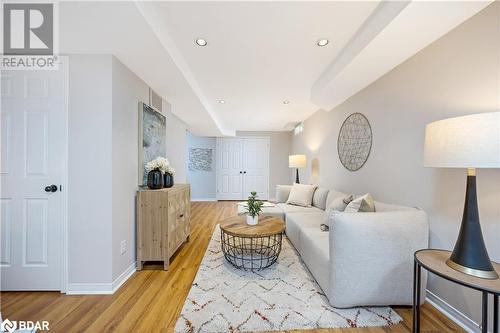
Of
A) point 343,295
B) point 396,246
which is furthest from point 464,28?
point 343,295

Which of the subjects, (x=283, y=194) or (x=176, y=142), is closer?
(x=176, y=142)

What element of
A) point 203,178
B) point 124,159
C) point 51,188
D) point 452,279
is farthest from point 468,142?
point 203,178

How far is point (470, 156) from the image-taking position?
1067 millimetres

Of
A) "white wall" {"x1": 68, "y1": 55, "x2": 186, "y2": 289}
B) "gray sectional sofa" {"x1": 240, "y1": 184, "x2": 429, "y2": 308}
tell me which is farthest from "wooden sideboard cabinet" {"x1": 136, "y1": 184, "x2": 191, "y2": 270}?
"gray sectional sofa" {"x1": 240, "y1": 184, "x2": 429, "y2": 308}

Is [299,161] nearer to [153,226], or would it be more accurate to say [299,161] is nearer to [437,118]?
[437,118]

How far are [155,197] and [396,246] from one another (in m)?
2.32

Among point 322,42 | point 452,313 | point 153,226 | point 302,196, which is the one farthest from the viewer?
point 302,196

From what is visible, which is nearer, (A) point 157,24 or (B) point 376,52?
(A) point 157,24

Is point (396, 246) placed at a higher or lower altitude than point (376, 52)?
lower

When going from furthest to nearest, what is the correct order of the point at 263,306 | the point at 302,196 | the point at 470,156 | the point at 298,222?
the point at 302,196
the point at 298,222
the point at 263,306
the point at 470,156

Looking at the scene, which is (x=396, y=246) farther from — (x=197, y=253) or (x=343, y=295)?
(x=197, y=253)

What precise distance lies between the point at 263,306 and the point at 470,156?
168 centimetres

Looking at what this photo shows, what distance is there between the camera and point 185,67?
249 cm

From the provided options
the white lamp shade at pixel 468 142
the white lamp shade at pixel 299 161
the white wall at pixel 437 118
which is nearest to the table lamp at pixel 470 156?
the white lamp shade at pixel 468 142
